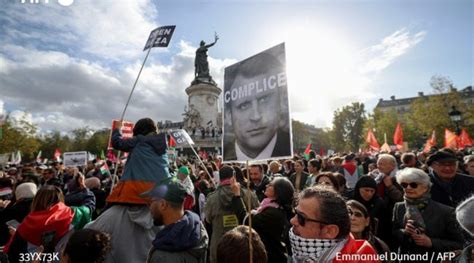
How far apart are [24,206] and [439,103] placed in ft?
137

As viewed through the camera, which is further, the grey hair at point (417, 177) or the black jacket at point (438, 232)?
the grey hair at point (417, 177)

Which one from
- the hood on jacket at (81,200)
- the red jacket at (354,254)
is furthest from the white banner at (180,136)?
the red jacket at (354,254)

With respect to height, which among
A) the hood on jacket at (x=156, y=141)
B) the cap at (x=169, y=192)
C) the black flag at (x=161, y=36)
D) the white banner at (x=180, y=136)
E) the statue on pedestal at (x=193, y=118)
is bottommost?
the cap at (x=169, y=192)

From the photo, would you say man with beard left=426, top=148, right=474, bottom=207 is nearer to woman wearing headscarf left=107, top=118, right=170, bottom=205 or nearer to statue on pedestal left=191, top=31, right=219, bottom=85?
woman wearing headscarf left=107, top=118, right=170, bottom=205

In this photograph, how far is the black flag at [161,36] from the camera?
20.6 ft

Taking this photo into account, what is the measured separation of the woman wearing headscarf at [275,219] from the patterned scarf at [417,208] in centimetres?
127

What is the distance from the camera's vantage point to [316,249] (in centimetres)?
194

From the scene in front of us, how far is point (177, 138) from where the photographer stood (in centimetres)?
1038

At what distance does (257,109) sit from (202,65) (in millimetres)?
42138

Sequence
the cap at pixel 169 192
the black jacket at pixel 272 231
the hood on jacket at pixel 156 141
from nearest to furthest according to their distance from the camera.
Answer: the cap at pixel 169 192 → the black jacket at pixel 272 231 → the hood on jacket at pixel 156 141

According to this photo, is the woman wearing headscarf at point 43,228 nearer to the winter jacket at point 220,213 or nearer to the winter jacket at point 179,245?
the winter jacket at point 179,245

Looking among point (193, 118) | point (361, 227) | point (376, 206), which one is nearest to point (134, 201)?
point (361, 227)

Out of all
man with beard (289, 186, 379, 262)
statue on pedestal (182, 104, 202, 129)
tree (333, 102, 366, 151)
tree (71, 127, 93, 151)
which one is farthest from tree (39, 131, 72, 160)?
man with beard (289, 186, 379, 262)

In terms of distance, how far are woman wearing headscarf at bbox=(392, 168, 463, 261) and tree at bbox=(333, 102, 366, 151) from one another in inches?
3008
